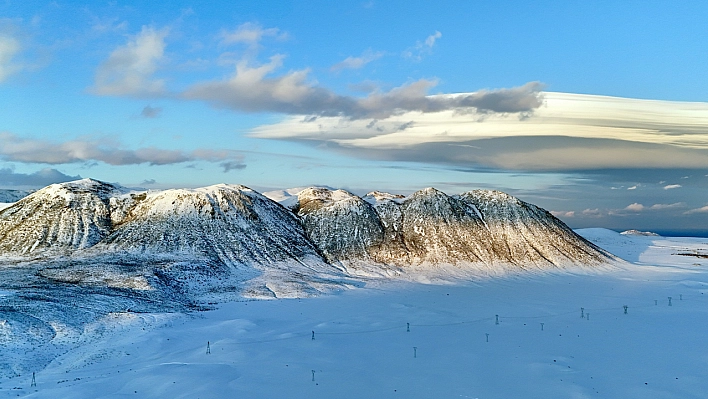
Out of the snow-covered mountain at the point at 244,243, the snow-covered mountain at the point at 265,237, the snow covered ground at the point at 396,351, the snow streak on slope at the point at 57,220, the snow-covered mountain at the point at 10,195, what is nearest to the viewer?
the snow covered ground at the point at 396,351

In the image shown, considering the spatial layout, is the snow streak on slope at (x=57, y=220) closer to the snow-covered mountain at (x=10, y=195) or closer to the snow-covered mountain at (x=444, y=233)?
the snow-covered mountain at (x=444, y=233)

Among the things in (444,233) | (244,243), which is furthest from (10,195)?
(444,233)

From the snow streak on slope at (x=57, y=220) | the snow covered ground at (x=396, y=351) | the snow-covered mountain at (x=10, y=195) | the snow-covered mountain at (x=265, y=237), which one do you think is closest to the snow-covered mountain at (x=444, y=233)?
the snow-covered mountain at (x=265, y=237)

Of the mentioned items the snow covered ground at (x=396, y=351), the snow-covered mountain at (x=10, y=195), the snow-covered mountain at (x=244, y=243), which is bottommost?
the snow covered ground at (x=396, y=351)

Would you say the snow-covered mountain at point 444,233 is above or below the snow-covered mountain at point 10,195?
below

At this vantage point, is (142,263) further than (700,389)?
Yes

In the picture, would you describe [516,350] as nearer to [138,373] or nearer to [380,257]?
[138,373]

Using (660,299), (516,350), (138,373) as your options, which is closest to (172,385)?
(138,373)

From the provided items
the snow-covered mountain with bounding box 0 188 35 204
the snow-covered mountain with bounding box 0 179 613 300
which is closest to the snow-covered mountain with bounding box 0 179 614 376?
the snow-covered mountain with bounding box 0 179 613 300

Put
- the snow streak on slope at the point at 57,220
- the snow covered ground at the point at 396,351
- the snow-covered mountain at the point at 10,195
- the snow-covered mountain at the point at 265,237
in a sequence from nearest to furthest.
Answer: the snow covered ground at the point at 396,351 → the snow-covered mountain at the point at 265,237 → the snow streak on slope at the point at 57,220 → the snow-covered mountain at the point at 10,195
